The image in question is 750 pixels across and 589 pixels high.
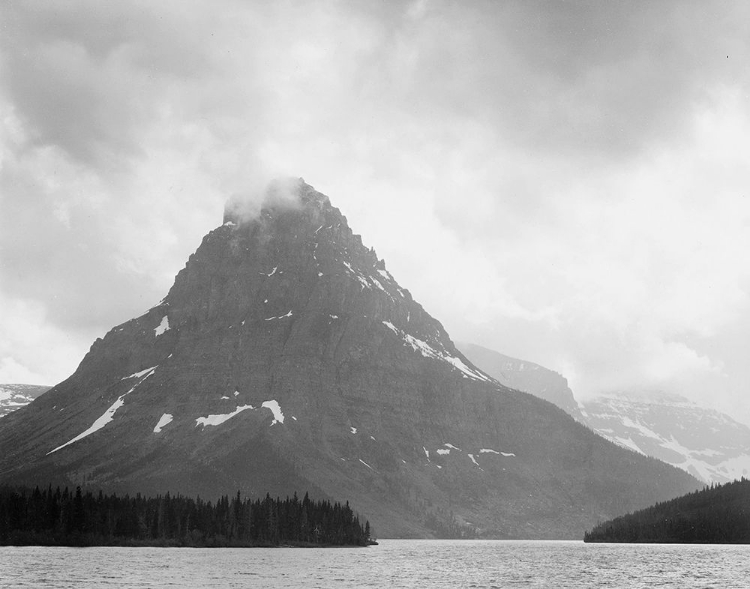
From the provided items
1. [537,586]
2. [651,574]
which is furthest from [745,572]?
[537,586]

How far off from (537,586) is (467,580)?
14.6 meters

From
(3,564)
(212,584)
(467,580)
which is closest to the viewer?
(212,584)

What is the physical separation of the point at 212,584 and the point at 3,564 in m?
50.0

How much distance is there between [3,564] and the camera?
570 feet

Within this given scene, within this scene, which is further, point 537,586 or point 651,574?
point 651,574

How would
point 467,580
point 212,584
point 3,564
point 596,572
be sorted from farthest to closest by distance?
point 596,572 → point 3,564 → point 467,580 → point 212,584

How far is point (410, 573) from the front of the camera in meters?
181

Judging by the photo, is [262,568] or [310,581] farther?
[262,568]

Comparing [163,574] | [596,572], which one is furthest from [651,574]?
[163,574]

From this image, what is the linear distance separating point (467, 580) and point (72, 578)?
208ft

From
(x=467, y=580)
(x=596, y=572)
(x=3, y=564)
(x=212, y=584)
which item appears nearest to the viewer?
(x=212, y=584)

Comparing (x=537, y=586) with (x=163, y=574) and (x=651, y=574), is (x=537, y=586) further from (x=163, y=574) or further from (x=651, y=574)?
(x=163, y=574)

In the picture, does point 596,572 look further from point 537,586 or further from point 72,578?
point 72,578

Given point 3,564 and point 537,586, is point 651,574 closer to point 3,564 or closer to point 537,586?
point 537,586
